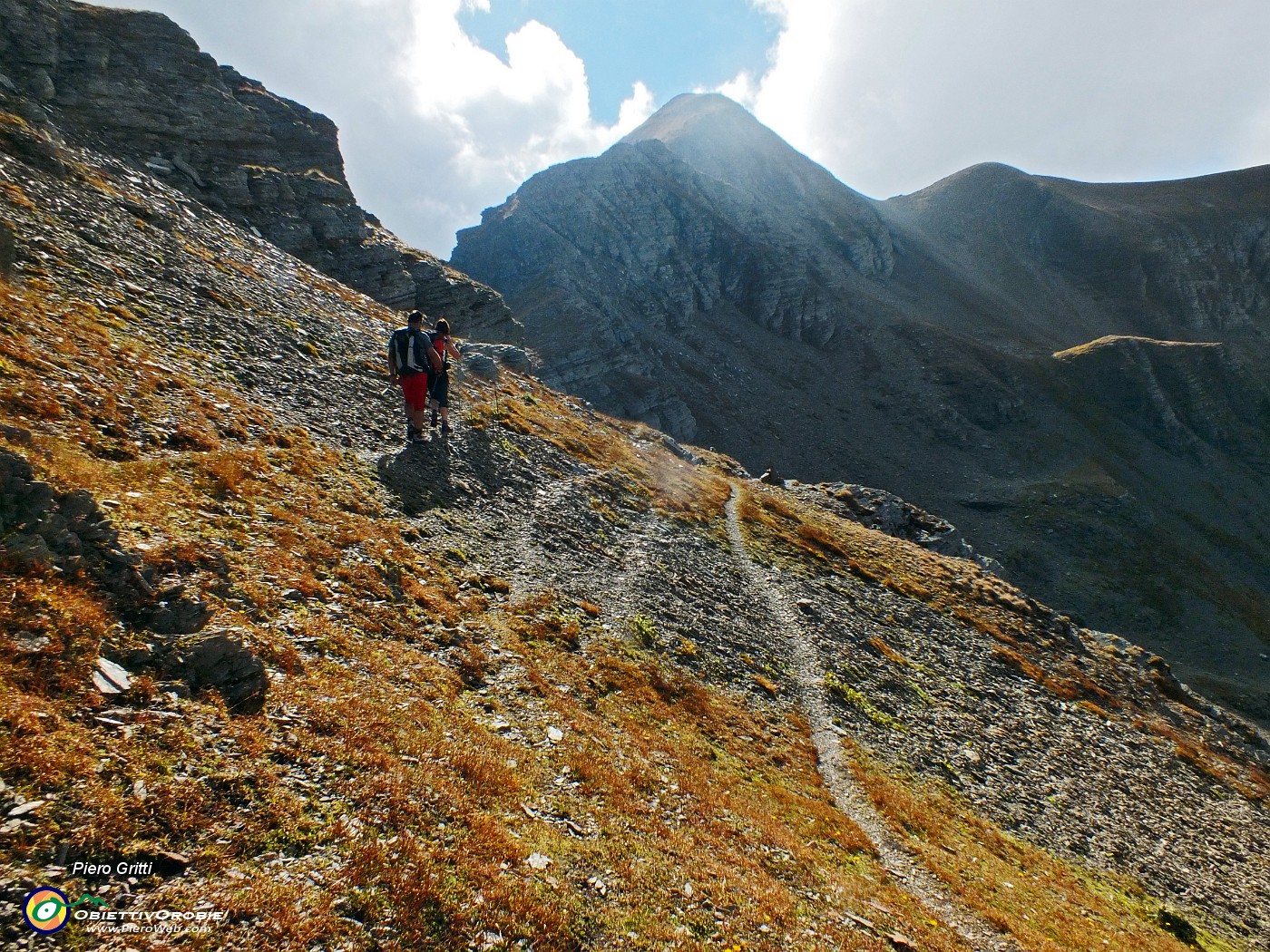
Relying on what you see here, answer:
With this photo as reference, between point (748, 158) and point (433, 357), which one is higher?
point (748, 158)

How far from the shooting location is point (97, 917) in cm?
477

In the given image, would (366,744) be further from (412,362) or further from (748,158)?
(748,158)

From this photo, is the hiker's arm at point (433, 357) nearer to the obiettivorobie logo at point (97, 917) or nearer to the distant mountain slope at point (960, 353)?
the obiettivorobie logo at point (97, 917)

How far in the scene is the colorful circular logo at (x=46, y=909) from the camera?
453 cm

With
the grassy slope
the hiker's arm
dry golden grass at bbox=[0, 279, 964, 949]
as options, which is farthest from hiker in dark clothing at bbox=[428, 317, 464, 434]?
dry golden grass at bbox=[0, 279, 964, 949]

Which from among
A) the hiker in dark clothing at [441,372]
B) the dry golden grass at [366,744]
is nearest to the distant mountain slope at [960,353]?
the hiker in dark clothing at [441,372]

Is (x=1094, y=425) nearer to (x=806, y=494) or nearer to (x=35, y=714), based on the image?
(x=806, y=494)

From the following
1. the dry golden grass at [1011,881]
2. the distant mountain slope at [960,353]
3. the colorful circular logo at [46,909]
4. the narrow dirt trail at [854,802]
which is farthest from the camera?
the distant mountain slope at [960,353]

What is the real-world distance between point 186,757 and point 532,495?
828 inches

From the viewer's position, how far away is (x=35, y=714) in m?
5.84

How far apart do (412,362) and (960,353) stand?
135841mm

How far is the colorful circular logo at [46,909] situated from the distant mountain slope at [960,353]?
3454 inches

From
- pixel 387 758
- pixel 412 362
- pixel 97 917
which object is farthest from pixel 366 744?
pixel 412 362

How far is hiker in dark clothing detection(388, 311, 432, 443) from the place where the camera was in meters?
21.8
